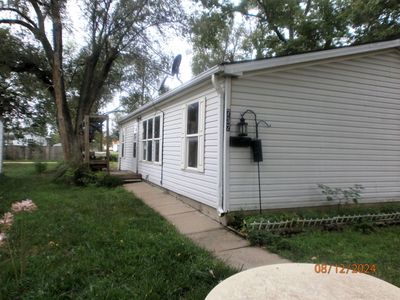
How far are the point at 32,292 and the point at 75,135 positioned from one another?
11.2 metres

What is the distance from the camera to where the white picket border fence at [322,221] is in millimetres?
4496

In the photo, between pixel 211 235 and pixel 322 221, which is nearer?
pixel 211 235

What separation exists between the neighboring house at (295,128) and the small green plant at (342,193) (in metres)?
0.14

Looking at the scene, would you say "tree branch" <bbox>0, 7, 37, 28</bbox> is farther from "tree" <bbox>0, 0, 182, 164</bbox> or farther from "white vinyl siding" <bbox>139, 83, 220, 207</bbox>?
"white vinyl siding" <bbox>139, 83, 220, 207</bbox>

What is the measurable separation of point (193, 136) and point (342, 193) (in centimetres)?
323

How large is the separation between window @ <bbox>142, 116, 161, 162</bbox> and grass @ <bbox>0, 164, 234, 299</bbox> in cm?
354

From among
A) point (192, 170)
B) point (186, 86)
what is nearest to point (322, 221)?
point (192, 170)

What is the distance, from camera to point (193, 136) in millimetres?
6207

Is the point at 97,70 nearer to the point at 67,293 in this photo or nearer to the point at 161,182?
the point at 161,182

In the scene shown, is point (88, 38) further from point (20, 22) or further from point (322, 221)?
point (322, 221)

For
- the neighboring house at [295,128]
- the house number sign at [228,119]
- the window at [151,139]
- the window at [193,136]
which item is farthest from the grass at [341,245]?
the window at [151,139]

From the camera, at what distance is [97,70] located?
14.6 m

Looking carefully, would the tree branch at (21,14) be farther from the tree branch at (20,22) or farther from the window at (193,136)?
the window at (193,136)

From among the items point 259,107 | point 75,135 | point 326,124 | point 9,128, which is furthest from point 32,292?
point 9,128
